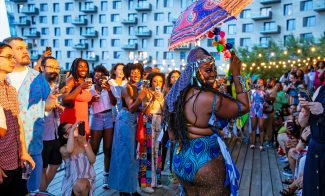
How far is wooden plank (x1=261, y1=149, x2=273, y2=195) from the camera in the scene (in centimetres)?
559

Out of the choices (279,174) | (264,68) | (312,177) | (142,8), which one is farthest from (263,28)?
(312,177)

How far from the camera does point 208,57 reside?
9.88 ft

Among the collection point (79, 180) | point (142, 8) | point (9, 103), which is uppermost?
point (142, 8)

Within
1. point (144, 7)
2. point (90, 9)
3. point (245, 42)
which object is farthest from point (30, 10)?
point (245, 42)

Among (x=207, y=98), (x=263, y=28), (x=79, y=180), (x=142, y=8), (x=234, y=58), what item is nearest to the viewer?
(x=207, y=98)

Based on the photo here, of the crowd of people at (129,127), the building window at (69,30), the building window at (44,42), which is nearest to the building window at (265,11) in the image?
the building window at (69,30)

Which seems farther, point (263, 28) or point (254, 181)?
point (263, 28)

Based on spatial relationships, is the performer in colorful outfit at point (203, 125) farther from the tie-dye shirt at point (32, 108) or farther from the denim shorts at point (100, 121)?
the denim shorts at point (100, 121)

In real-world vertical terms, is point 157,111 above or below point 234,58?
below

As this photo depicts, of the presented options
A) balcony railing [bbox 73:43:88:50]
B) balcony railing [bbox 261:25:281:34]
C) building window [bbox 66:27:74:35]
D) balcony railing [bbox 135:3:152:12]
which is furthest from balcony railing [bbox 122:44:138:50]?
balcony railing [bbox 261:25:281:34]

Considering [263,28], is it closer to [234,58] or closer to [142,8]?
[142,8]

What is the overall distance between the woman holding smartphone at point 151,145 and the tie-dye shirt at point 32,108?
1.75 m

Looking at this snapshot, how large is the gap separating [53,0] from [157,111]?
63909 millimetres

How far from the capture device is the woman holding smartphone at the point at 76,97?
488 centimetres
